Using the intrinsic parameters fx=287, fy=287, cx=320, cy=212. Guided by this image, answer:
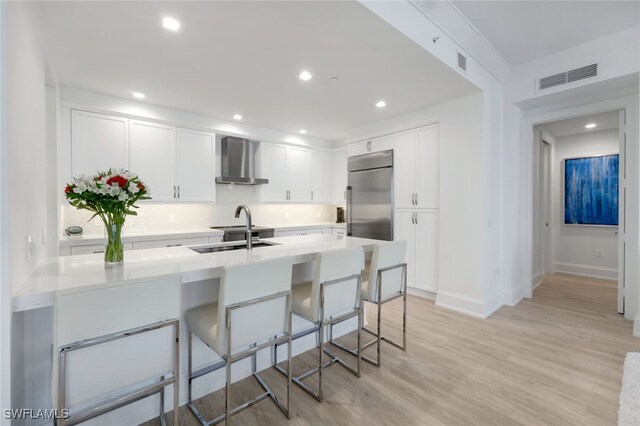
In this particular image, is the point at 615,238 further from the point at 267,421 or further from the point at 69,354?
the point at 69,354

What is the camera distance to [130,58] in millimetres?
2508

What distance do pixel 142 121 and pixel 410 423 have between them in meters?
4.19

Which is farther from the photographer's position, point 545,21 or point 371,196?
point 371,196

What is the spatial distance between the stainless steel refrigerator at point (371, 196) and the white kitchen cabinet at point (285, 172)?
3.21ft

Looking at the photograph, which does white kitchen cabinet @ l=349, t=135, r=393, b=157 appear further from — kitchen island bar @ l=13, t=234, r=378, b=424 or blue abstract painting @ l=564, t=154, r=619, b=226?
blue abstract painting @ l=564, t=154, r=619, b=226

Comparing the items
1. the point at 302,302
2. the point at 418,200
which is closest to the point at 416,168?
the point at 418,200

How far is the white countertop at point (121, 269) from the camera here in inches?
45.9

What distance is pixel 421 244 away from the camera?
12.9 ft

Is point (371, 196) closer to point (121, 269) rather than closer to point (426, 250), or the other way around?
point (426, 250)

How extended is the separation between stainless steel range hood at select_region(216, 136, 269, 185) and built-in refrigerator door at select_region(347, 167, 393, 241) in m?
1.50

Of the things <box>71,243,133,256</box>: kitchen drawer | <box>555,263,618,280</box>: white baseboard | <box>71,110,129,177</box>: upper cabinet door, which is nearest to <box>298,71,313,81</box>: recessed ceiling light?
<box>71,110,129,177</box>: upper cabinet door

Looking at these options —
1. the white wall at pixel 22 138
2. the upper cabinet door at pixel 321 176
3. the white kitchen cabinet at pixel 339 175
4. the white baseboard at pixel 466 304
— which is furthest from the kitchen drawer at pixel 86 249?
the white baseboard at pixel 466 304

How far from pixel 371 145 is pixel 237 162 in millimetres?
2160

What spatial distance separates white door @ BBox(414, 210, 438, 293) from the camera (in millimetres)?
3811
